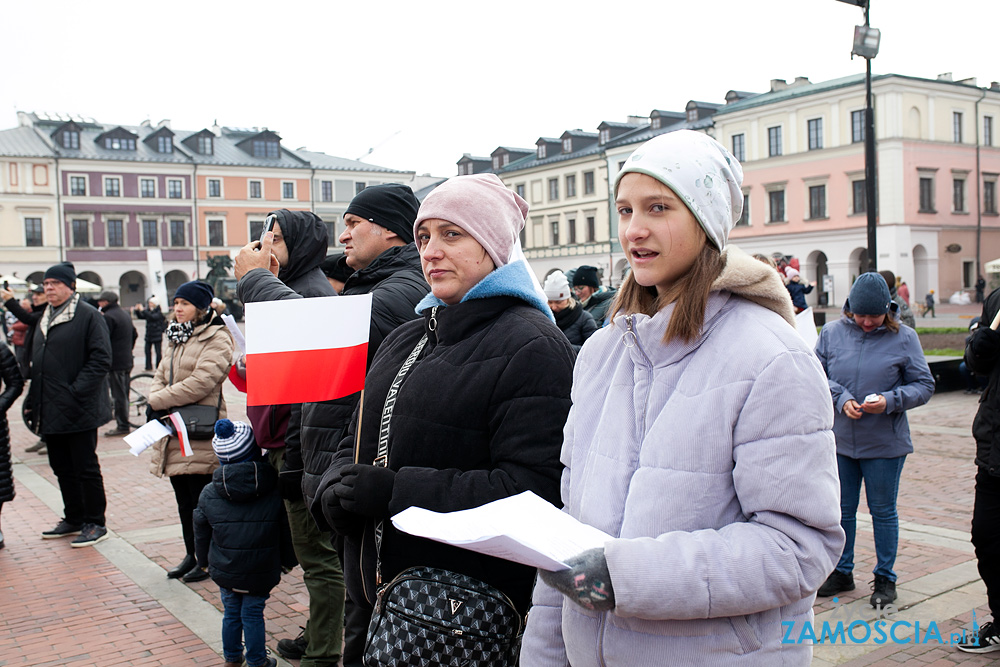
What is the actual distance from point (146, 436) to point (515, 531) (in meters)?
4.30

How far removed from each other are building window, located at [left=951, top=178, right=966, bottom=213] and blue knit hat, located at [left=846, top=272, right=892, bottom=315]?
46.1 m

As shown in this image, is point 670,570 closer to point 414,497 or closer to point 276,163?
point 414,497

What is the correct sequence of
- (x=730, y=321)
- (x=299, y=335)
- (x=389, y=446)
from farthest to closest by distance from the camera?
(x=299, y=335) → (x=389, y=446) → (x=730, y=321)

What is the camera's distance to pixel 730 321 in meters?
1.77

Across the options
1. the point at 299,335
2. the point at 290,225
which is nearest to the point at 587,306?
the point at 290,225

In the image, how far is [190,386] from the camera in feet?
18.5

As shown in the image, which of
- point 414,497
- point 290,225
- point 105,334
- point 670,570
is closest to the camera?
point 670,570

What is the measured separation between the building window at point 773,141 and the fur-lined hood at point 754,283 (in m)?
49.9

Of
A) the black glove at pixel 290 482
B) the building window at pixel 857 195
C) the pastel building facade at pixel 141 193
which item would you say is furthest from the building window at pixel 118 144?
the black glove at pixel 290 482

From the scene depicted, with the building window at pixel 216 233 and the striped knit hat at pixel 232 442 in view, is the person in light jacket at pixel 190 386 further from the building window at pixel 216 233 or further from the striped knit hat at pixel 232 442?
the building window at pixel 216 233

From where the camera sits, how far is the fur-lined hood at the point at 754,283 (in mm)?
1772

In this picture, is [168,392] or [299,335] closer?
[299,335]

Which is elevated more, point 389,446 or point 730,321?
point 730,321

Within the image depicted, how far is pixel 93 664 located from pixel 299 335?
267cm
